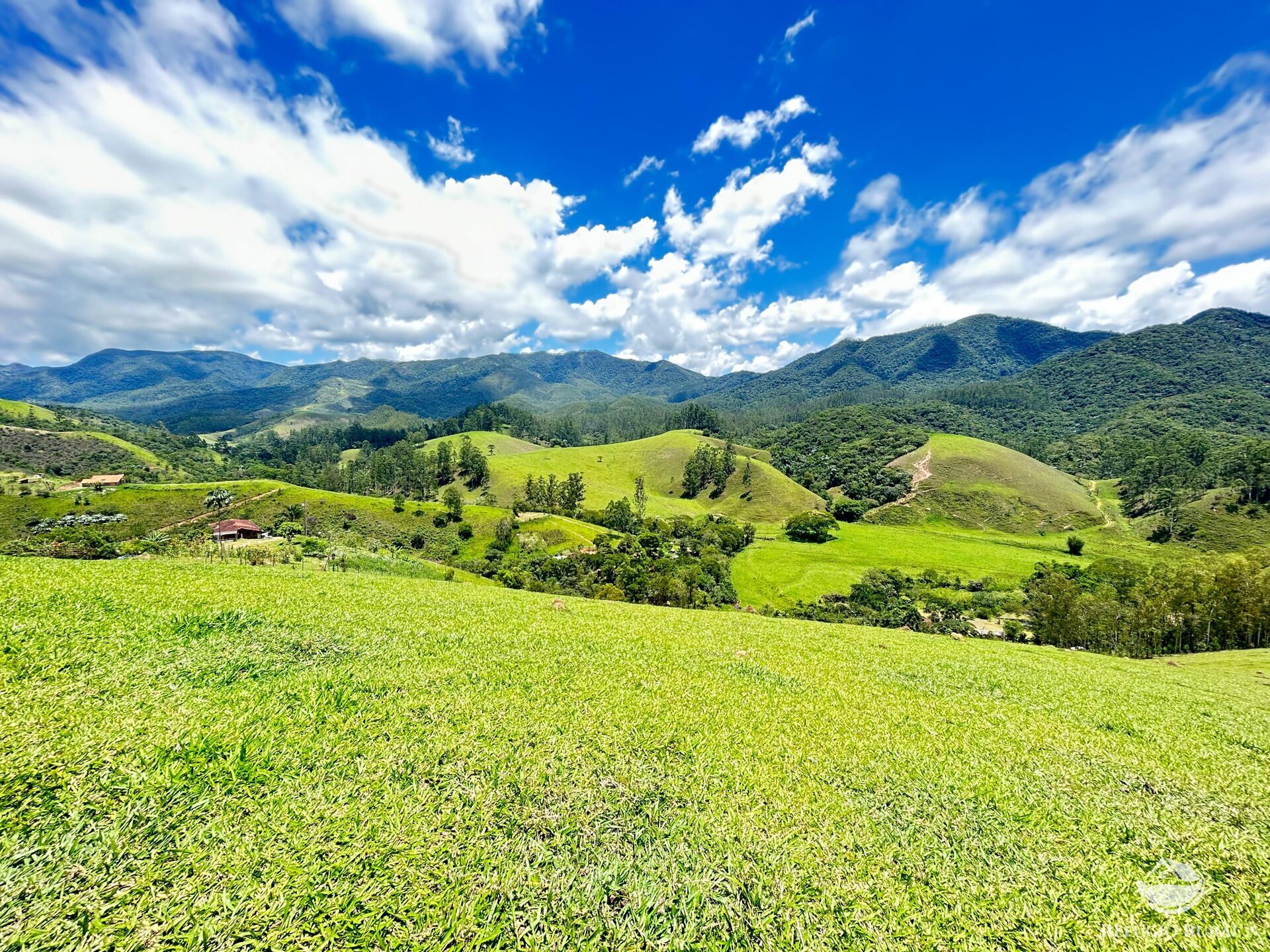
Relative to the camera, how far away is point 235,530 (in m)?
75.4

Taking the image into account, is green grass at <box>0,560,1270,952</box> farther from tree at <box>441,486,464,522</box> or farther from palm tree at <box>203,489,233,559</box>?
palm tree at <box>203,489,233,559</box>

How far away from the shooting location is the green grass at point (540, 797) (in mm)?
4941

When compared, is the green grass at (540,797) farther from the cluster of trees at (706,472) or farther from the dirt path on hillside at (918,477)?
the cluster of trees at (706,472)

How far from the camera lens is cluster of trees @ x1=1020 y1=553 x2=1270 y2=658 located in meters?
44.1

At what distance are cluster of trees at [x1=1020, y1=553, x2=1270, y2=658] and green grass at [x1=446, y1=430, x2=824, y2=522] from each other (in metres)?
92.0

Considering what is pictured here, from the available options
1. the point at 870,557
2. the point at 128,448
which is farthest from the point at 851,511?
the point at 128,448

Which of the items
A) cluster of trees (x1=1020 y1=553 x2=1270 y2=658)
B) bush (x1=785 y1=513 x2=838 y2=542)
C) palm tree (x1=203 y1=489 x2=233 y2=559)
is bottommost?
bush (x1=785 y1=513 x2=838 y2=542)

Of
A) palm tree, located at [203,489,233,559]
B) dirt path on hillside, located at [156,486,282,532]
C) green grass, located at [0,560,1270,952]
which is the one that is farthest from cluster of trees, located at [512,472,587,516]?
green grass, located at [0,560,1270,952]

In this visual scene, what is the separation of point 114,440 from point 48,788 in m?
286

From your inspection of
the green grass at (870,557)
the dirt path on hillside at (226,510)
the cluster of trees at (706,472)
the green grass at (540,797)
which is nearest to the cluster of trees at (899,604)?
the green grass at (870,557)

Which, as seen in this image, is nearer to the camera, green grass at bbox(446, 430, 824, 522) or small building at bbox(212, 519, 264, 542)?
small building at bbox(212, 519, 264, 542)

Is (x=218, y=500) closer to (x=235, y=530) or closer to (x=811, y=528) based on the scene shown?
(x=235, y=530)

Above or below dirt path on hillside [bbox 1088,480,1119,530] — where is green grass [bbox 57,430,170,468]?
above

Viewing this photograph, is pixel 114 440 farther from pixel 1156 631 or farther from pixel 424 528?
pixel 1156 631
